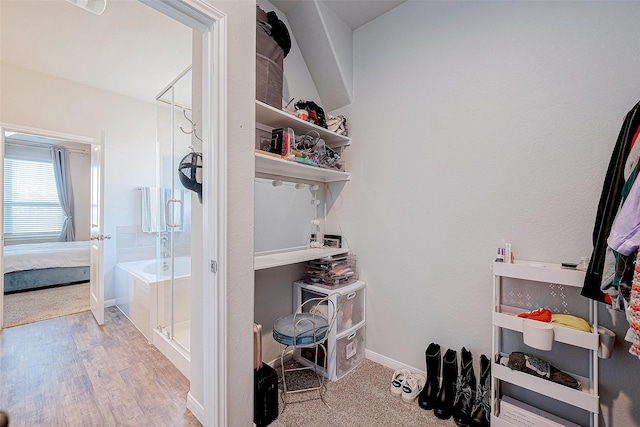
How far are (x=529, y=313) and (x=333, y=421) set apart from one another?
4.10 feet

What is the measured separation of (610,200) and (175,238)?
9.66 feet

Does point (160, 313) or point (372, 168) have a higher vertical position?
point (372, 168)

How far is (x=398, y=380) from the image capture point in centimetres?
178

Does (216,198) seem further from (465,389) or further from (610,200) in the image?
(465,389)

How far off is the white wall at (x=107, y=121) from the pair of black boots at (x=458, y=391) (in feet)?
12.9

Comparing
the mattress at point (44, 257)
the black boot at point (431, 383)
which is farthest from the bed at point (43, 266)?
the black boot at point (431, 383)

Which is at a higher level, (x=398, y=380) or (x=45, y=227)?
(x=45, y=227)

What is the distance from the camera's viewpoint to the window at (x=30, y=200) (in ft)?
15.7

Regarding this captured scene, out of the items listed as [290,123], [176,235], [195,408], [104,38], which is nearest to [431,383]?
[195,408]

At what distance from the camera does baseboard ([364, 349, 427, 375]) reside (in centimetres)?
194

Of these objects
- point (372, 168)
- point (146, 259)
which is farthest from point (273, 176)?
point (146, 259)

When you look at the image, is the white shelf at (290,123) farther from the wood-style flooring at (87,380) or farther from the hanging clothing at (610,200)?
the wood-style flooring at (87,380)

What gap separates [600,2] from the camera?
1.33 meters

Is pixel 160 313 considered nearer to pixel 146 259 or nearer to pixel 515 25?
pixel 146 259
